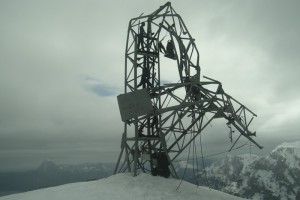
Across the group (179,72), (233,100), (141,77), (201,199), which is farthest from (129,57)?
(201,199)

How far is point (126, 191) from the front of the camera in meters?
20.3

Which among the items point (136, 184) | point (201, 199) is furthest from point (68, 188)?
point (201, 199)

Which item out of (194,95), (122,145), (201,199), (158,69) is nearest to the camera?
(201,199)

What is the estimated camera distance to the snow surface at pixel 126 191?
1952 cm

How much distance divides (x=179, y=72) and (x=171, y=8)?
6.11 metres

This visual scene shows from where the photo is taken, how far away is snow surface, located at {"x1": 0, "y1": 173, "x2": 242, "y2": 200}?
19516 mm

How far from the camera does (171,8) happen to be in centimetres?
2706

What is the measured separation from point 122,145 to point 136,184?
5317 millimetres

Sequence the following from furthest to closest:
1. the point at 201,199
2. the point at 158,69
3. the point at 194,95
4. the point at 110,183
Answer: the point at 158,69
the point at 194,95
the point at 110,183
the point at 201,199

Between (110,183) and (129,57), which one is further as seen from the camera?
(129,57)

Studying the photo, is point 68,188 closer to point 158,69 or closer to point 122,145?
point 122,145

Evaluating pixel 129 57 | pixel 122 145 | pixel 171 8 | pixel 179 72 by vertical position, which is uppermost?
pixel 171 8

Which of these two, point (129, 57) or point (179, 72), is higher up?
point (129, 57)

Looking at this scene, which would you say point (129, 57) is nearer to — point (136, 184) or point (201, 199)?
point (136, 184)
